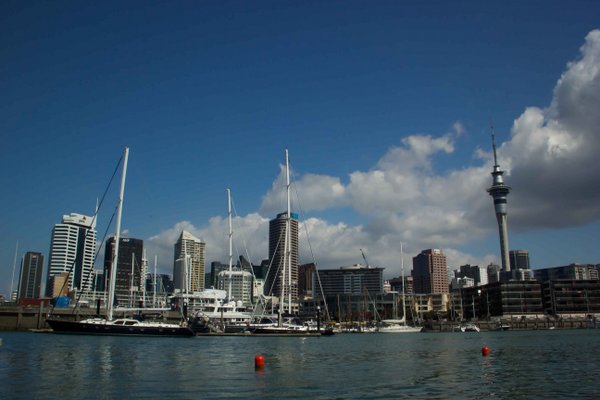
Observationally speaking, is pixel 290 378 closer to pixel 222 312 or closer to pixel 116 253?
pixel 116 253

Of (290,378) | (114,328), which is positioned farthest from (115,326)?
(290,378)

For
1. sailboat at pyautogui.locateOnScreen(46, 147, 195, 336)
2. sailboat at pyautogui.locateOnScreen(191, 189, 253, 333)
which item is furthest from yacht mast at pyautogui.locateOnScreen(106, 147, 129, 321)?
sailboat at pyautogui.locateOnScreen(191, 189, 253, 333)

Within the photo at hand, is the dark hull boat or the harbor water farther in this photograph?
the dark hull boat

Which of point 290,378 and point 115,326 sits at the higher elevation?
point 115,326

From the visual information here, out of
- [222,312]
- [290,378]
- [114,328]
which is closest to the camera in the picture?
[290,378]

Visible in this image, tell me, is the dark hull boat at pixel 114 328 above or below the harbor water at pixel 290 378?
above

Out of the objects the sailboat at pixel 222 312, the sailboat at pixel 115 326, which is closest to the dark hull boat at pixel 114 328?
the sailboat at pixel 115 326

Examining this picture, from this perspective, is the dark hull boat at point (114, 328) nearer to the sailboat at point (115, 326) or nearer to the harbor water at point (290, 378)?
the sailboat at point (115, 326)

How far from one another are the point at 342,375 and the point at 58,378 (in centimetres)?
2145

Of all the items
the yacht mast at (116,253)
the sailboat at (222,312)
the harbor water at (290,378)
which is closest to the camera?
the harbor water at (290,378)

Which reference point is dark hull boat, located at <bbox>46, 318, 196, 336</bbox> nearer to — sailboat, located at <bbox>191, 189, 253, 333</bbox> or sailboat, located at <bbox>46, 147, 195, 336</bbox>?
sailboat, located at <bbox>46, 147, 195, 336</bbox>

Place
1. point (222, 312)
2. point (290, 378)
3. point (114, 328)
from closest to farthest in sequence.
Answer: point (290, 378) < point (114, 328) < point (222, 312)

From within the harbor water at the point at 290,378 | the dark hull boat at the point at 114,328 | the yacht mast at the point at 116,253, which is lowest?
the harbor water at the point at 290,378

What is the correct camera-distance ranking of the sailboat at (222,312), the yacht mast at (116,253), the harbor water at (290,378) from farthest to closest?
the sailboat at (222,312)
the yacht mast at (116,253)
the harbor water at (290,378)
